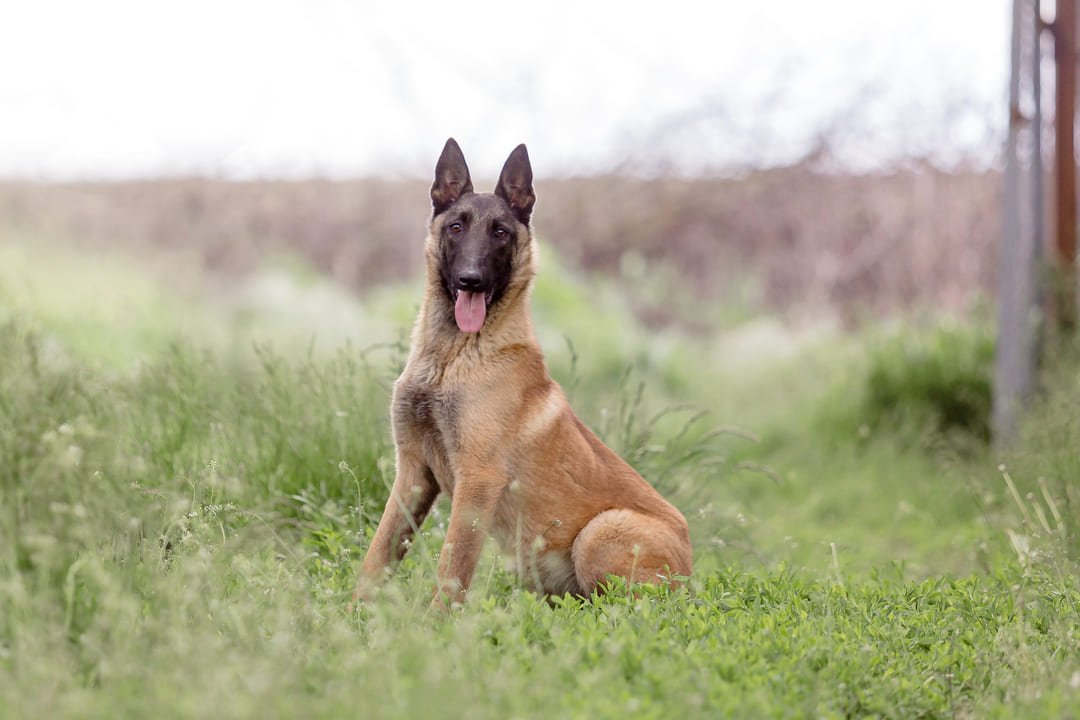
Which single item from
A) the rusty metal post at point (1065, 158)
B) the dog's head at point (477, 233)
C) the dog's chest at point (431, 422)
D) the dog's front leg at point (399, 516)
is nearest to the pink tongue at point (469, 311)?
the dog's head at point (477, 233)

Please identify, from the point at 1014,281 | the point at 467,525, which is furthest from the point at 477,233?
the point at 1014,281

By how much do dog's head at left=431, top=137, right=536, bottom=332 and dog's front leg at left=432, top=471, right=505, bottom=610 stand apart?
1.87 feet

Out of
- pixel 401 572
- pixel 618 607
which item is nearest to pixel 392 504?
pixel 401 572

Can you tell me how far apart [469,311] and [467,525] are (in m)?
0.80

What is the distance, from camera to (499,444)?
158 inches

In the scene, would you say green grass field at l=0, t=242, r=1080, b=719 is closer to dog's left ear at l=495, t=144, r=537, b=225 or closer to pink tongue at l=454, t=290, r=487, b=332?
pink tongue at l=454, t=290, r=487, b=332

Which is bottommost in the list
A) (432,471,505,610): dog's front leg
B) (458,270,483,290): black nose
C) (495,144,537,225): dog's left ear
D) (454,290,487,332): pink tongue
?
(432,471,505,610): dog's front leg

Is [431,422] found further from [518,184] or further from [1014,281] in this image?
[1014,281]

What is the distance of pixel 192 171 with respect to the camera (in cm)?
1440

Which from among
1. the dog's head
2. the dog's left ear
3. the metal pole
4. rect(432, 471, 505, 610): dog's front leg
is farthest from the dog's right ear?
the metal pole

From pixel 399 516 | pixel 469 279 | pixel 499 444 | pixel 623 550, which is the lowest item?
pixel 623 550

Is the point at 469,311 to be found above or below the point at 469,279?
below

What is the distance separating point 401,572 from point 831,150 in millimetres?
11051

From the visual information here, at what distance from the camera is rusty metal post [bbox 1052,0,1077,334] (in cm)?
855
